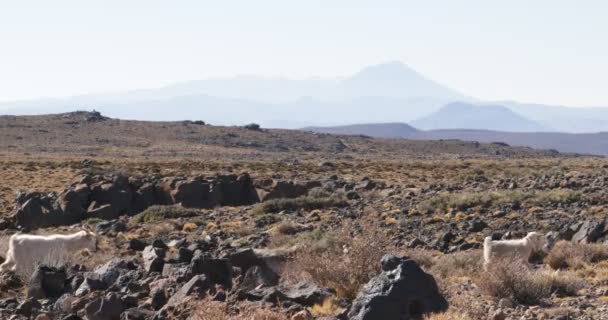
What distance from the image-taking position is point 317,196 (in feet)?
94.6

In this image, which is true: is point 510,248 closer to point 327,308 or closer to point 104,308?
point 327,308

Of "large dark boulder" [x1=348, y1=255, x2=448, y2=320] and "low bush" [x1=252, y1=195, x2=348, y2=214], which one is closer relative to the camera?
"large dark boulder" [x1=348, y1=255, x2=448, y2=320]

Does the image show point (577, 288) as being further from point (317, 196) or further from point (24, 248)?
point (317, 196)

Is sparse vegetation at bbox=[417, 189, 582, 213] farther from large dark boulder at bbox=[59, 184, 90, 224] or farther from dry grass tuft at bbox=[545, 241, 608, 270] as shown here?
large dark boulder at bbox=[59, 184, 90, 224]

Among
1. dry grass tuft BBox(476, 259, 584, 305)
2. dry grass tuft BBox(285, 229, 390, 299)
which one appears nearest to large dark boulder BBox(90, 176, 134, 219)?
dry grass tuft BBox(285, 229, 390, 299)

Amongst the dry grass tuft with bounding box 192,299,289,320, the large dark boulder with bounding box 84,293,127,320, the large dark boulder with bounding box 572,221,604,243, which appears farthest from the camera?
the large dark boulder with bounding box 572,221,604,243

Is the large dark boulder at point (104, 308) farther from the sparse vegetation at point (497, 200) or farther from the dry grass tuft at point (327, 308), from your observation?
the sparse vegetation at point (497, 200)

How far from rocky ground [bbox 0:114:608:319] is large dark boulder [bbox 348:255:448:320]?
2 centimetres

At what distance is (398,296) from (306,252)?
345cm

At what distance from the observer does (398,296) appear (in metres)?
8.71

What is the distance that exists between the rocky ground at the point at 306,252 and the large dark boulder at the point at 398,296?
2 cm

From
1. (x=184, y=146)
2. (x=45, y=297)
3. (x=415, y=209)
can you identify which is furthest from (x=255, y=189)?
(x=184, y=146)

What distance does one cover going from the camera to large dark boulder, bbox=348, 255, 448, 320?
8.45 meters

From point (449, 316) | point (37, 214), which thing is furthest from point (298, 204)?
point (449, 316)
